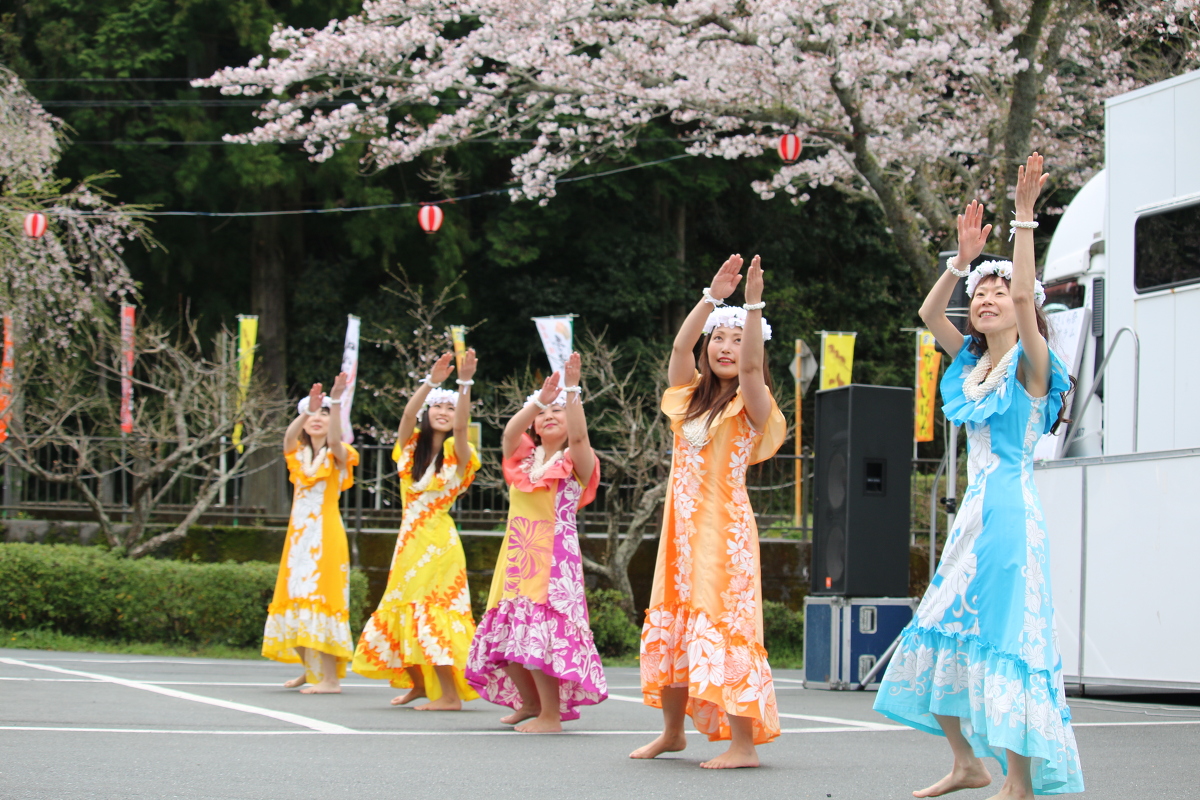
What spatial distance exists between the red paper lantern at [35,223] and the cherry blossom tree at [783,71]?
7.59 ft

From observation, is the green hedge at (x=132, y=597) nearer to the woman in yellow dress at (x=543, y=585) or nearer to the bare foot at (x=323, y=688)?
the bare foot at (x=323, y=688)

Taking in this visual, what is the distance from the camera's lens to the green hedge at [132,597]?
11273 millimetres

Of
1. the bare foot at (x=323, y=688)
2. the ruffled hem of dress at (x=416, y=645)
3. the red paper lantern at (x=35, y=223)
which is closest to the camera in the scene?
the ruffled hem of dress at (x=416, y=645)

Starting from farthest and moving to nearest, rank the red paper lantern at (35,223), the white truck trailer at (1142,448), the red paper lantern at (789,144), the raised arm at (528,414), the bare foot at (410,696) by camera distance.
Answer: the red paper lantern at (35,223) < the red paper lantern at (789,144) < the bare foot at (410,696) < the white truck trailer at (1142,448) < the raised arm at (528,414)

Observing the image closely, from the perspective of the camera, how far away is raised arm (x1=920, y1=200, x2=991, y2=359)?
406 cm

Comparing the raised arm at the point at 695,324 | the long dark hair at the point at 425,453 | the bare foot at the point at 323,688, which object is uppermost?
the raised arm at the point at 695,324

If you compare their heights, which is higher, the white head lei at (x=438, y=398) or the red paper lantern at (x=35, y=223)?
the red paper lantern at (x=35, y=223)

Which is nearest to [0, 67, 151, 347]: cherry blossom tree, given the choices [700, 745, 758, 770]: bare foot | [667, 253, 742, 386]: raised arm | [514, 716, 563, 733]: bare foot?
[514, 716, 563, 733]: bare foot

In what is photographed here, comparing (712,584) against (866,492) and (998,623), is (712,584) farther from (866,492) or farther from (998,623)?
(866,492)

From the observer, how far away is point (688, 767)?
15.1 ft

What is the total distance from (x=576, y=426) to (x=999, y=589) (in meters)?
2.52

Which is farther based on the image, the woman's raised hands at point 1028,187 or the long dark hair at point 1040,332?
the long dark hair at point 1040,332

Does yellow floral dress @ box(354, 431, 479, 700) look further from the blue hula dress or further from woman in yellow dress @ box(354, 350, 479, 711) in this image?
the blue hula dress

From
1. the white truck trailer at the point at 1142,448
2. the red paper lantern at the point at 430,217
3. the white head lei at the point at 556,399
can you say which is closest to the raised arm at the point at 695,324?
the white head lei at the point at 556,399
